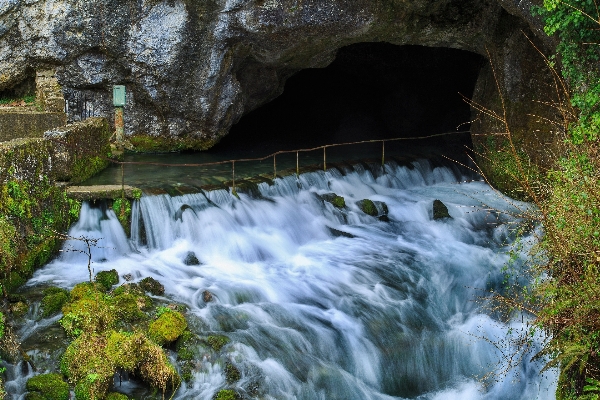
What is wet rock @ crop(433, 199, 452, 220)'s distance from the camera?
12312 mm

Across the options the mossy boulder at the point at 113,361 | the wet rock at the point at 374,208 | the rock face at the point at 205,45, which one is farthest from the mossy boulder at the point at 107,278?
the rock face at the point at 205,45

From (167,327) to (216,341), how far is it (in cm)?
59

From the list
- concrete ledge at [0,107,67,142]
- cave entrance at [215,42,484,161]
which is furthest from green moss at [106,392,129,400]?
cave entrance at [215,42,484,161]

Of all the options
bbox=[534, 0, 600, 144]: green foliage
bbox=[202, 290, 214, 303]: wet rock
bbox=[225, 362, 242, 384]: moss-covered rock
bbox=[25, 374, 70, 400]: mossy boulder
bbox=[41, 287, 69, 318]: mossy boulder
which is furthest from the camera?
bbox=[534, 0, 600, 144]: green foliage

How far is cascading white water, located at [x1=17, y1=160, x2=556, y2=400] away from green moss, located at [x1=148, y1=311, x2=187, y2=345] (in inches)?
14.7

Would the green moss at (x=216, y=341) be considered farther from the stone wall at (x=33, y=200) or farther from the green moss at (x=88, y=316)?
the stone wall at (x=33, y=200)

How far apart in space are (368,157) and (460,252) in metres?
4.95

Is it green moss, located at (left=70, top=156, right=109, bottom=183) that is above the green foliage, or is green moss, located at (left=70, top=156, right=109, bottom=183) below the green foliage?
below

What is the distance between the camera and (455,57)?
19.0 m

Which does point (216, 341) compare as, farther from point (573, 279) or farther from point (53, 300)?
point (573, 279)

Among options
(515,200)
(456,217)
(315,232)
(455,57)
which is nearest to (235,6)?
(315,232)

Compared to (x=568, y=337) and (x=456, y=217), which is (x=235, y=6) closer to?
(x=456, y=217)

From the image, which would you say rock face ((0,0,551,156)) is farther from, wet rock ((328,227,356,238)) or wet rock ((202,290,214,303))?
wet rock ((202,290,214,303))

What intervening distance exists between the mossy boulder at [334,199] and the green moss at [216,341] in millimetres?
5326
